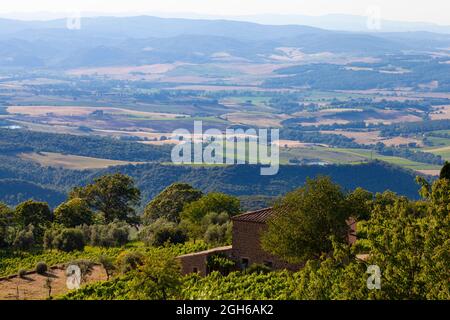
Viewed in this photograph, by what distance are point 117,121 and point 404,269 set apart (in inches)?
7082

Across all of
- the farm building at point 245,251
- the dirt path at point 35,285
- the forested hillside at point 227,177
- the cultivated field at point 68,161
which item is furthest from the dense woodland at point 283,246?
the cultivated field at point 68,161

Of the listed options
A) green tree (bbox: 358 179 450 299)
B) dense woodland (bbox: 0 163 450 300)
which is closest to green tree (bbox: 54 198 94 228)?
dense woodland (bbox: 0 163 450 300)

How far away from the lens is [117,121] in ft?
648

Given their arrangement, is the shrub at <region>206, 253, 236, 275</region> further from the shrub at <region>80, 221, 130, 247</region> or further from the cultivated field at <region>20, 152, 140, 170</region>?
the cultivated field at <region>20, 152, 140, 170</region>

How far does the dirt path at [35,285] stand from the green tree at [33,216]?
14881 mm

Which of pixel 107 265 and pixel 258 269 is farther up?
pixel 258 269

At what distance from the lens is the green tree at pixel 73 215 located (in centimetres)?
5369

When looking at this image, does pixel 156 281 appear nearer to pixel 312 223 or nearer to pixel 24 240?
pixel 312 223

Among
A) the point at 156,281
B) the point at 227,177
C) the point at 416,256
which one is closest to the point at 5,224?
the point at 156,281

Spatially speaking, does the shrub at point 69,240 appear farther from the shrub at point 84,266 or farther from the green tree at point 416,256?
the green tree at point 416,256

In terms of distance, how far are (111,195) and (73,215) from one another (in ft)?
20.7

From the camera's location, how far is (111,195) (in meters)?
60.3

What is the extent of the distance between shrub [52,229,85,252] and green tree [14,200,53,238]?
641 centimetres
